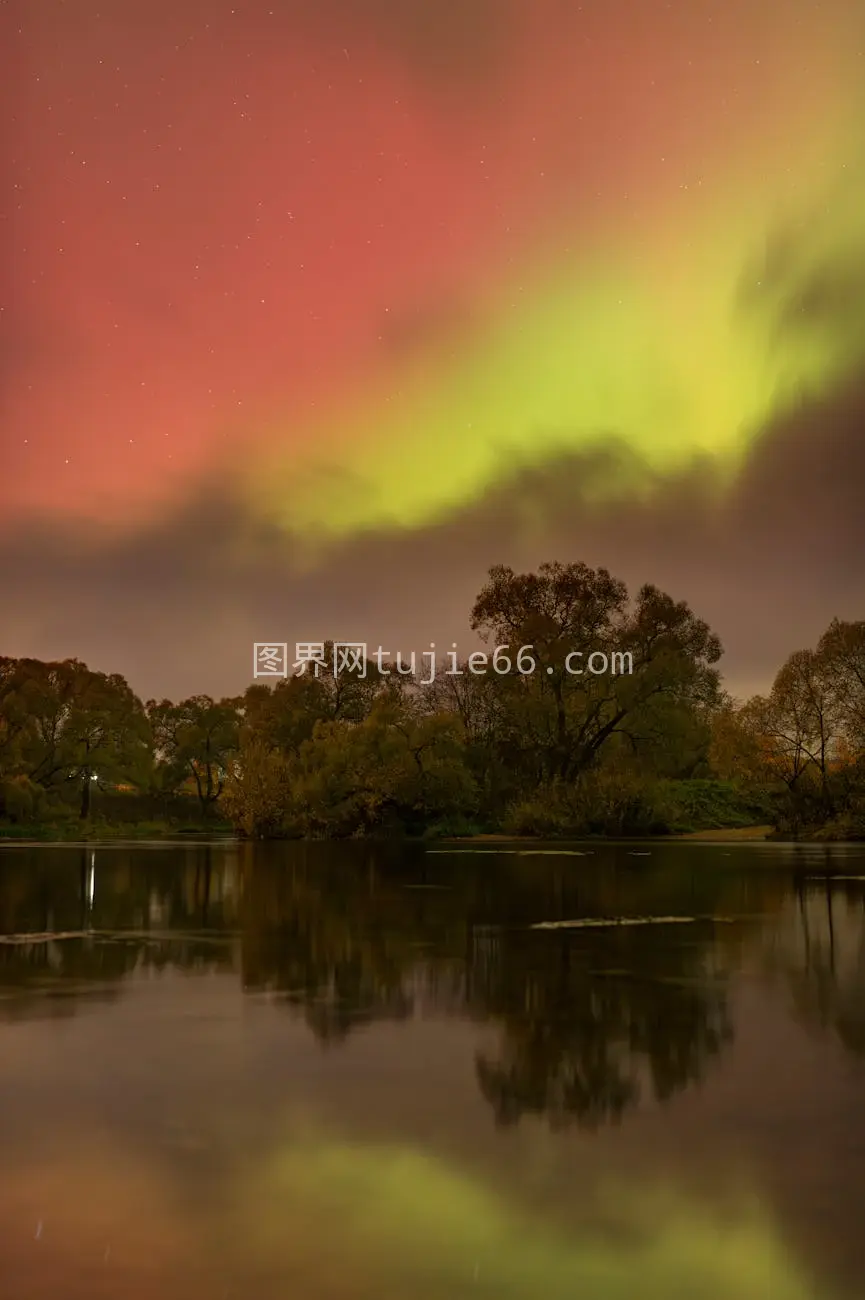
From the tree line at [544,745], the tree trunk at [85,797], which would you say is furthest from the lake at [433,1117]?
the tree trunk at [85,797]

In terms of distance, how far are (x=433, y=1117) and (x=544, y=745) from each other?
49387 millimetres

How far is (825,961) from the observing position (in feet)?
31.2

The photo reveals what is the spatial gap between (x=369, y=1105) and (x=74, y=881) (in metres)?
16.3

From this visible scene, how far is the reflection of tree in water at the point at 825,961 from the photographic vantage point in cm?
696

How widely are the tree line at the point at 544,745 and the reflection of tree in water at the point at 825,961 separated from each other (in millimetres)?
29120

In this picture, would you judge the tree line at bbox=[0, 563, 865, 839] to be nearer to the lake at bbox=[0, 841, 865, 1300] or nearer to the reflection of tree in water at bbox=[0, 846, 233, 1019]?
the reflection of tree in water at bbox=[0, 846, 233, 1019]

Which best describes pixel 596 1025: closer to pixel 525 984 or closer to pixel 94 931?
pixel 525 984

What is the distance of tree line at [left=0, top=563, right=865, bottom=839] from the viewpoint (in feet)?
145

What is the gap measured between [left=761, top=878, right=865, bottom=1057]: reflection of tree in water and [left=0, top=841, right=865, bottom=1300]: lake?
5 cm

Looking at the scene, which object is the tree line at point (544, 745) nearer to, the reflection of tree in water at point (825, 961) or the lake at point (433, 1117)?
the reflection of tree in water at point (825, 961)

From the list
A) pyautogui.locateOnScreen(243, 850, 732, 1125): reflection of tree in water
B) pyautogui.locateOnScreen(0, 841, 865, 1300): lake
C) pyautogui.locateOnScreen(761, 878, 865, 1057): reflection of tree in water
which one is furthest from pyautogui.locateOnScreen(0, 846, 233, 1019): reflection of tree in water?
pyautogui.locateOnScreen(761, 878, 865, 1057): reflection of tree in water

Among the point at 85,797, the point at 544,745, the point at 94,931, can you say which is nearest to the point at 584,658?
the point at 544,745

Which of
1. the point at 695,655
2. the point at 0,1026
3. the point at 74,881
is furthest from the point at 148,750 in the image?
the point at 0,1026

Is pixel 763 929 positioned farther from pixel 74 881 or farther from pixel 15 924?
pixel 74 881
